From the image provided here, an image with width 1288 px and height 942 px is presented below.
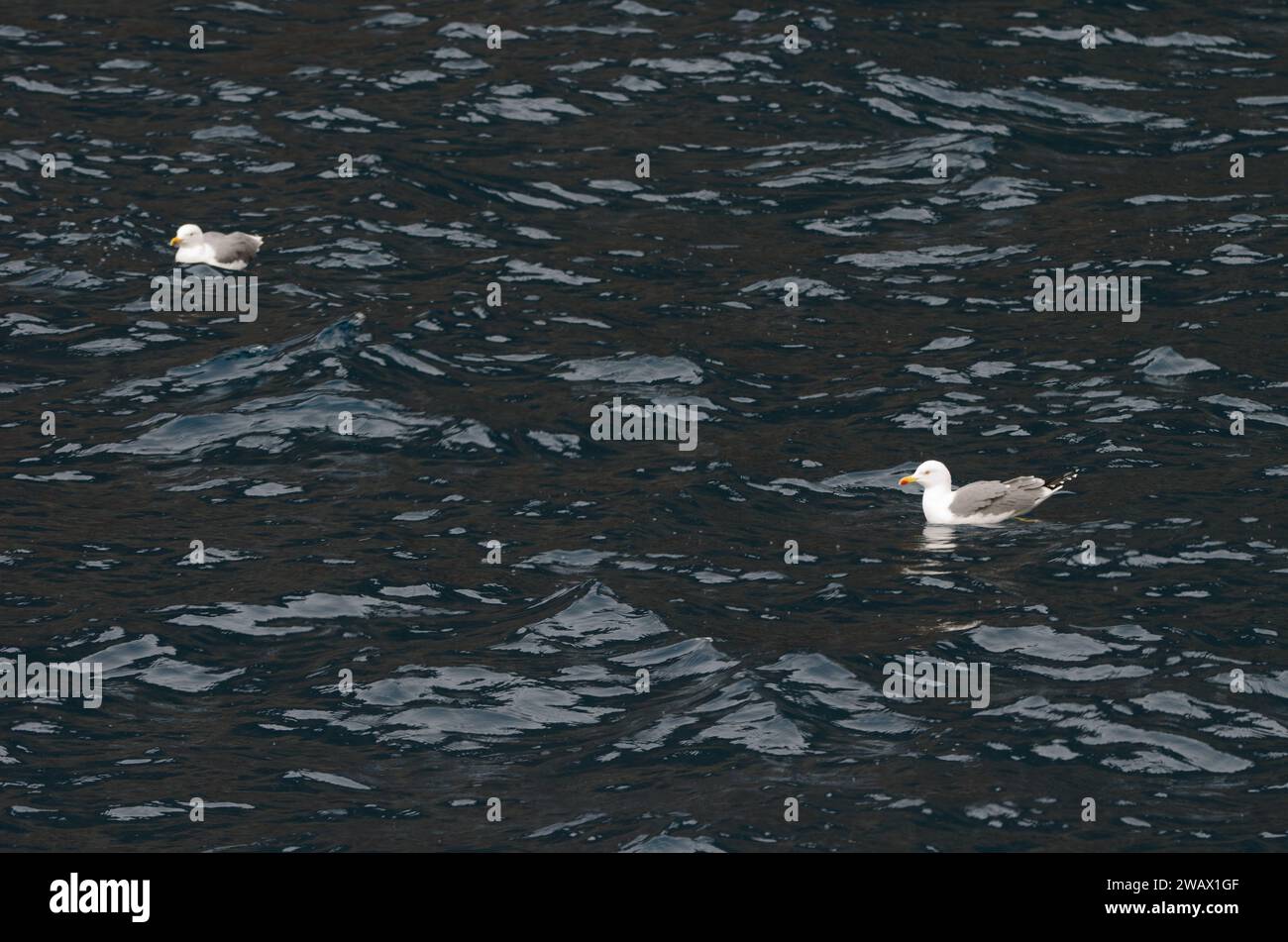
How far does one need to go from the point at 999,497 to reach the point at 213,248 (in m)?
10.2

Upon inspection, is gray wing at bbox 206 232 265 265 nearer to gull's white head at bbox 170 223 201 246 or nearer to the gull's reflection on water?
gull's white head at bbox 170 223 201 246

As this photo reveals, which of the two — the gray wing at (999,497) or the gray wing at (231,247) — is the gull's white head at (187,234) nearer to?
the gray wing at (231,247)

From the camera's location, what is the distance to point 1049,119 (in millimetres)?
26234

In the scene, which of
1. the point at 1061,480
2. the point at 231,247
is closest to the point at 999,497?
the point at 1061,480

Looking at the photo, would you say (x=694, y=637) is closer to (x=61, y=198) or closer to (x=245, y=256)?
(x=245, y=256)

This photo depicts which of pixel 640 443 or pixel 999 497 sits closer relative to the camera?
pixel 999 497

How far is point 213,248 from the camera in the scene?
22.0m

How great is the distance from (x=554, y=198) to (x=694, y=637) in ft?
35.7

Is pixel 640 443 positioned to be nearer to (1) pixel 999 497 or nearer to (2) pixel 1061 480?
(1) pixel 999 497

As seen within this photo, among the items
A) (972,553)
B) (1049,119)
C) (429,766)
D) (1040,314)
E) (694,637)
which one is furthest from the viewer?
(1049,119)

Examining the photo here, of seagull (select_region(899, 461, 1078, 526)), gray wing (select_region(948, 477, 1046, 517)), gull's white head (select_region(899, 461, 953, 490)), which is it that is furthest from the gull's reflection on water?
gull's white head (select_region(899, 461, 953, 490))

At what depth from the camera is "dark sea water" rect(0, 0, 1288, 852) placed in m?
13.1

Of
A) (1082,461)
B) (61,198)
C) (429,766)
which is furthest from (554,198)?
(429,766)

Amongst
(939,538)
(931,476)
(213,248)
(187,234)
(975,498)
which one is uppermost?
(187,234)
